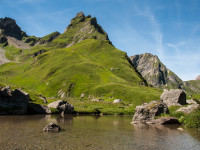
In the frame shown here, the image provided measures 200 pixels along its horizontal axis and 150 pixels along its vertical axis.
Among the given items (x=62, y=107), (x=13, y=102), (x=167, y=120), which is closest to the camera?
(x=167, y=120)

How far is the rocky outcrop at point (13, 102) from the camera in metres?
51.3

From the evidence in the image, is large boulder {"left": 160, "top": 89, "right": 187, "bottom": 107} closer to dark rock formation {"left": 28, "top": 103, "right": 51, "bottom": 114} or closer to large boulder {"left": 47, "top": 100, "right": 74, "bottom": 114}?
large boulder {"left": 47, "top": 100, "right": 74, "bottom": 114}

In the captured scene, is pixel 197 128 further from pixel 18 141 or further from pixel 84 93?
pixel 84 93

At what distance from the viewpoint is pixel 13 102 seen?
178 ft

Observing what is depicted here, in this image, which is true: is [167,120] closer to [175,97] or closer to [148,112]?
[148,112]

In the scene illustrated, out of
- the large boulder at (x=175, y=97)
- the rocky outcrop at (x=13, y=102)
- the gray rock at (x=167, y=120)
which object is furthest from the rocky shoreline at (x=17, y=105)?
the large boulder at (x=175, y=97)

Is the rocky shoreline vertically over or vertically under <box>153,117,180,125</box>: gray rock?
over

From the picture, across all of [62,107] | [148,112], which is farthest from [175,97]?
[62,107]

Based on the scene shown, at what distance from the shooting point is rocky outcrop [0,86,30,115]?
51312 millimetres

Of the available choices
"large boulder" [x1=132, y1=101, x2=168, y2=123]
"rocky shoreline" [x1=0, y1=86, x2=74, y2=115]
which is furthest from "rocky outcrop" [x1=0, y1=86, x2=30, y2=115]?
"large boulder" [x1=132, y1=101, x2=168, y2=123]

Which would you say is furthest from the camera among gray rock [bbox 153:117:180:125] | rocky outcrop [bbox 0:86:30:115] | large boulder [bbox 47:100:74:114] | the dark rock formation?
large boulder [bbox 47:100:74:114]

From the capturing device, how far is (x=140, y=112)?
162 feet

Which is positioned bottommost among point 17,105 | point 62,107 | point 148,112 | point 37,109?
point 148,112

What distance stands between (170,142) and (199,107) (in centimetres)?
2400
